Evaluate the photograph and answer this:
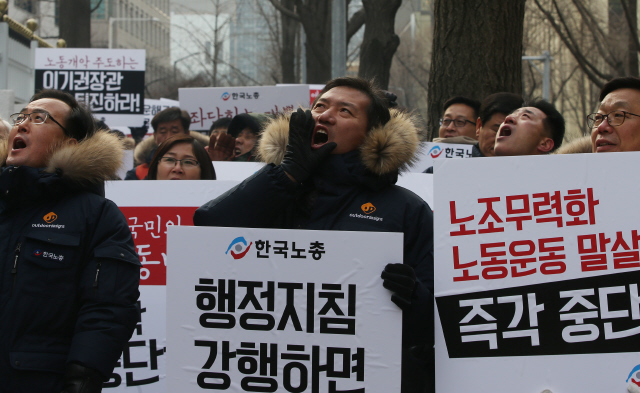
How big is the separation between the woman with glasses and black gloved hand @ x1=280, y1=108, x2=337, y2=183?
1.75 meters

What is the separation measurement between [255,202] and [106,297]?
658mm

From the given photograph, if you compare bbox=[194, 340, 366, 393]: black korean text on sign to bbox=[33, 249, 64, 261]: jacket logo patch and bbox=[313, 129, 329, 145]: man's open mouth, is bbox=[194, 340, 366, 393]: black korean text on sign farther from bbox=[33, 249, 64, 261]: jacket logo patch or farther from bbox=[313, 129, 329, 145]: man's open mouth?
bbox=[313, 129, 329, 145]: man's open mouth

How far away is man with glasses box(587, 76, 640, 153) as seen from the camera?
3.04m

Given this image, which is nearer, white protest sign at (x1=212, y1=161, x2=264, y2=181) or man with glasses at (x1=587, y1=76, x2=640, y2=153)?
man with glasses at (x1=587, y1=76, x2=640, y2=153)

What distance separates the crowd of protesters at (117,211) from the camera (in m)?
2.70

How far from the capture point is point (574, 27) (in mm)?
18719

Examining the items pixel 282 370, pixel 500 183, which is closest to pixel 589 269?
pixel 500 183

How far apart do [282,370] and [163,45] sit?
218 feet

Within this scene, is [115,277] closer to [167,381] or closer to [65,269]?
[65,269]

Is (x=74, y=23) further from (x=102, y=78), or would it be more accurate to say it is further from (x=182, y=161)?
(x=182, y=161)

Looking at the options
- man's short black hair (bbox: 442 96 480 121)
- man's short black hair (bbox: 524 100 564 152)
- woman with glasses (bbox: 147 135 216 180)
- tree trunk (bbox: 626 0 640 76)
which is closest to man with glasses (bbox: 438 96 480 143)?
man's short black hair (bbox: 442 96 480 121)

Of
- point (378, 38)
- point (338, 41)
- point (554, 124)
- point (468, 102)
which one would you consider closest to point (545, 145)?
point (554, 124)

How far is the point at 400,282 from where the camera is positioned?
2559mm

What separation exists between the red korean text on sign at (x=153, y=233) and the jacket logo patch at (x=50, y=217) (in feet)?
4.14
